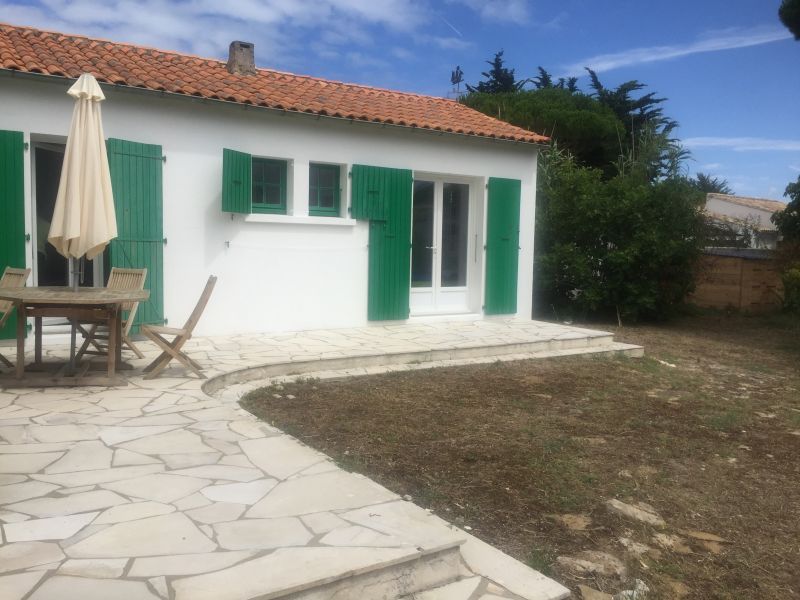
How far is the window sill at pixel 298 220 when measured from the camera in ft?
28.1

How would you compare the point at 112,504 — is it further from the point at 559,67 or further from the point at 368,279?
the point at 559,67

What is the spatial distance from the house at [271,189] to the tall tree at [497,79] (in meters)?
23.4

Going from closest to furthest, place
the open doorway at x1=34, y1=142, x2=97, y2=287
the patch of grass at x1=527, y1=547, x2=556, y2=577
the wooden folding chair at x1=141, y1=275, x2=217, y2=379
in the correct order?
1. the patch of grass at x1=527, y1=547, x2=556, y2=577
2. the wooden folding chair at x1=141, y1=275, x2=217, y2=379
3. the open doorway at x1=34, y1=142, x2=97, y2=287

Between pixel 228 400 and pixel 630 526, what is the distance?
3380 millimetres

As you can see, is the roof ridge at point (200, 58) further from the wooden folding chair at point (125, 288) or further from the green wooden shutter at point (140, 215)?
the wooden folding chair at point (125, 288)

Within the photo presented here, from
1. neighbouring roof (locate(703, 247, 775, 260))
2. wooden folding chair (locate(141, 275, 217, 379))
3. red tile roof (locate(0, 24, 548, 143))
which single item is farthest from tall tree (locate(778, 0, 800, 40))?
wooden folding chair (locate(141, 275, 217, 379))

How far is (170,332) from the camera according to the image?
19.7ft

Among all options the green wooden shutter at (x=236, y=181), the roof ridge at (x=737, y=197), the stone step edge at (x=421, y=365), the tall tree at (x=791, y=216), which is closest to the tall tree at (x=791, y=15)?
the tall tree at (x=791, y=216)

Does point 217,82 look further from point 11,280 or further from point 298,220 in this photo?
point 11,280

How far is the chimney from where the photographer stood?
32.0ft

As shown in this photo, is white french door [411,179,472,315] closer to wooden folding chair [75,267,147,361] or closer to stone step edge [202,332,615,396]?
stone step edge [202,332,615,396]

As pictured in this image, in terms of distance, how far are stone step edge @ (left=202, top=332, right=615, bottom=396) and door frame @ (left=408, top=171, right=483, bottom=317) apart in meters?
1.90

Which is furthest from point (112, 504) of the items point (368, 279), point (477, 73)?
point (477, 73)

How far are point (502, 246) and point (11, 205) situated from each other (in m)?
6.47
